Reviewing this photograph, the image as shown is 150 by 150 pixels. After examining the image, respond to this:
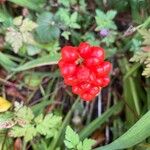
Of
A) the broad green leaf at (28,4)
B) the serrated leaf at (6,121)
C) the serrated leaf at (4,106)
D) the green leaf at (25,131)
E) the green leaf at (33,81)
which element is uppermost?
the broad green leaf at (28,4)

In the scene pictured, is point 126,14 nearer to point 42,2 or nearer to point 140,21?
point 140,21

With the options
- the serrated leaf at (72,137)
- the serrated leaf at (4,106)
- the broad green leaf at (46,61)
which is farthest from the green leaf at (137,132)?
the serrated leaf at (4,106)

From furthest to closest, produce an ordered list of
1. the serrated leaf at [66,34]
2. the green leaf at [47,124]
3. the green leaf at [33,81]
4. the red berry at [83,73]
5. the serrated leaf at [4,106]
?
the green leaf at [33,81]
the serrated leaf at [66,34]
the serrated leaf at [4,106]
the green leaf at [47,124]
the red berry at [83,73]

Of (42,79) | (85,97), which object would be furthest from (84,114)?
(85,97)

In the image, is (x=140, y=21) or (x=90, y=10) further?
(x=90, y=10)

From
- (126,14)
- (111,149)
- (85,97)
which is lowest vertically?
(111,149)

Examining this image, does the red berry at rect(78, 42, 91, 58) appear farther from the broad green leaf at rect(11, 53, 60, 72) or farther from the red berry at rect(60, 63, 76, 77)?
the broad green leaf at rect(11, 53, 60, 72)

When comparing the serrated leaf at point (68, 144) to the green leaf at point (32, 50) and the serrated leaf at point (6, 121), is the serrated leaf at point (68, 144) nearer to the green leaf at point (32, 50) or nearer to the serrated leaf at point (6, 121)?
the serrated leaf at point (6, 121)
